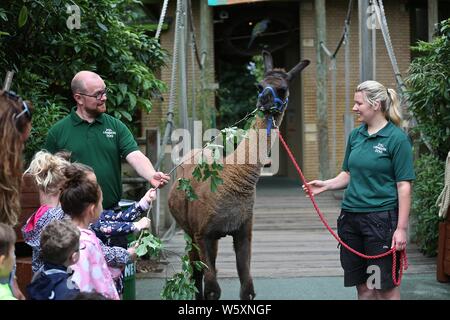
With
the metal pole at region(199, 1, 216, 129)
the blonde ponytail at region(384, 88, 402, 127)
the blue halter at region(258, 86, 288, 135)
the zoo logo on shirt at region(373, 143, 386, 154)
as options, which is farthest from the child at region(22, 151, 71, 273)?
the metal pole at region(199, 1, 216, 129)

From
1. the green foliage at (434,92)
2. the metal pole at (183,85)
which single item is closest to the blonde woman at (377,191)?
the green foliage at (434,92)

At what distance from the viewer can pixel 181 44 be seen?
9148 millimetres

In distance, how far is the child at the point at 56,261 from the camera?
2857mm

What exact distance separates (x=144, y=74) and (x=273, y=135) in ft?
7.94

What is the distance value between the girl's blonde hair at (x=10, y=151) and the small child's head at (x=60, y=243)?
185 mm

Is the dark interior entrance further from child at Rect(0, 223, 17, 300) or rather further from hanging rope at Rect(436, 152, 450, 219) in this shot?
child at Rect(0, 223, 17, 300)

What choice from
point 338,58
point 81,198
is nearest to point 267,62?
point 81,198

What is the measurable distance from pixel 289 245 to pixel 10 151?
609cm

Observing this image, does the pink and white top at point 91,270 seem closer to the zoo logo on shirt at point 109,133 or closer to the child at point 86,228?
the child at point 86,228

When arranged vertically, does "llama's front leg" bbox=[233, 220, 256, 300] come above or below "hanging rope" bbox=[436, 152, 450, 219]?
below

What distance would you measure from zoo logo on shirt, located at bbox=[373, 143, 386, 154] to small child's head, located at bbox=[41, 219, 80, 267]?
6.62ft

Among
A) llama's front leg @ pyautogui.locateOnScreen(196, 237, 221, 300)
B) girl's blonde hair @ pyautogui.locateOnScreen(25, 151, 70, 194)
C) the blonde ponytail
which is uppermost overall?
the blonde ponytail

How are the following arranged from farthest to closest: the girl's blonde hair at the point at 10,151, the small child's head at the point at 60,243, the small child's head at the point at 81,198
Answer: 1. the small child's head at the point at 81,198
2. the small child's head at the point at 60,243
3. the girl's blonde hair at the point at 10,151

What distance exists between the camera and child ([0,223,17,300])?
106 inches
